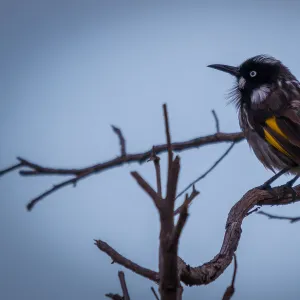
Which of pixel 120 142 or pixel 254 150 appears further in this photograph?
pixel 254 150

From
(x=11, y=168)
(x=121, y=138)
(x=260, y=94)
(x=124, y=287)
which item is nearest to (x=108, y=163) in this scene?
(x=121, y=138)

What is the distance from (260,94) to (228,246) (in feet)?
9.95

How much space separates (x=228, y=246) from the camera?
3.10 m

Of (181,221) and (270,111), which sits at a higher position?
(270,111)

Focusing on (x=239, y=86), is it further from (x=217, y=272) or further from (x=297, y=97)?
(x=217, y=272)

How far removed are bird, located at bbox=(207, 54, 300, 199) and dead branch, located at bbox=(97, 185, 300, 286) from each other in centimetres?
28

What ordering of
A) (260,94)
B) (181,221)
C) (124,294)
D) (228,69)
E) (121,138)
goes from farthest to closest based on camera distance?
(228,69) < (260,94) < (121,138) < (124,294) < (181,221)

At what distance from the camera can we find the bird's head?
19.5ft

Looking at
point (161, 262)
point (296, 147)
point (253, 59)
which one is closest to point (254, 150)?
point (296, 147)

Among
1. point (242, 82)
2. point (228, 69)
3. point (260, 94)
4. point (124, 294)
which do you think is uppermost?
point (228, 69)

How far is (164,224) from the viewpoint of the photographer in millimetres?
1904

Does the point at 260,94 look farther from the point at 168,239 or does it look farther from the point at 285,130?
the point at 168,239

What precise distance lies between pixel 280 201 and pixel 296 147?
2.49 ft

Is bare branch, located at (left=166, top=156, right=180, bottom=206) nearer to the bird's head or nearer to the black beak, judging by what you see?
the bird's head
